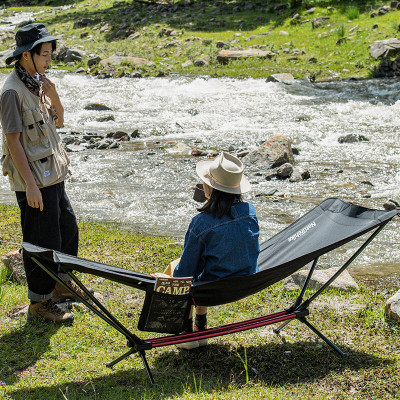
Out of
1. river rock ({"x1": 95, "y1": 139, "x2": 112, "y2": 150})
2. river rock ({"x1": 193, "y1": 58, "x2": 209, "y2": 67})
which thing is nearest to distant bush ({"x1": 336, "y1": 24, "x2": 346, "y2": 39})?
river rock ({"x1": 193, "y1": 58, "x2": 209, "y2": 67})

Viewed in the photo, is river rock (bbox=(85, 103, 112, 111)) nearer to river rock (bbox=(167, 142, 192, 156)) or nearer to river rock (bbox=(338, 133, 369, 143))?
river rock (bbox=(167, 142, 192, 156))

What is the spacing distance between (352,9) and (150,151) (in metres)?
15.1

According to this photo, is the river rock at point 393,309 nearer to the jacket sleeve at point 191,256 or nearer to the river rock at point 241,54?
the jacket sleeve at point 191,256

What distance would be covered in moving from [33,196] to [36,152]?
35 centimetres

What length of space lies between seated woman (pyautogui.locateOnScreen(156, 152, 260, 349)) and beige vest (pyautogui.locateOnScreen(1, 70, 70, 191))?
1.25 meters

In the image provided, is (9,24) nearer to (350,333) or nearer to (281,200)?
(281,200)

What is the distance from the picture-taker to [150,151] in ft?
43.2

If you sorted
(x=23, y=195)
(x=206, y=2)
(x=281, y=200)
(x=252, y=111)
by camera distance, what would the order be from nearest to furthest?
1. (x=23, y=195)
2. (x=281, y=200)
3. (x=252, y=111)
4. (x=206, y=2)

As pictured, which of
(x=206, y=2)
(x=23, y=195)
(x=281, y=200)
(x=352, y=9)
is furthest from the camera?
(x=206, y=2)

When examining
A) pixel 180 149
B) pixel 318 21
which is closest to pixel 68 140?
pixel 180 149

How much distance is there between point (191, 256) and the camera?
3.87 m

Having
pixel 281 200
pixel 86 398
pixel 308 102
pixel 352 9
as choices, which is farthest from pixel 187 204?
pixel 352 9

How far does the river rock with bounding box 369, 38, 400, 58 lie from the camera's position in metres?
19.5

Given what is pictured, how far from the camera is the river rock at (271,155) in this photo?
11.6 meters
